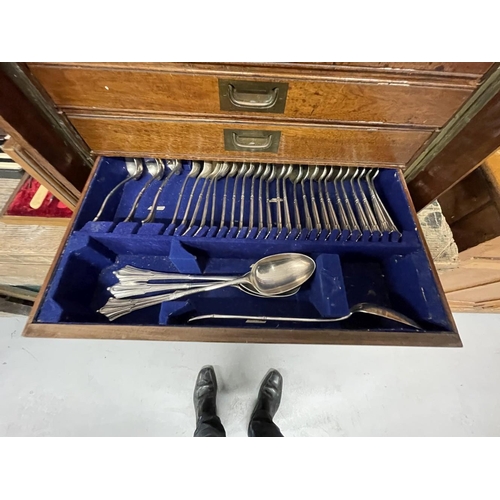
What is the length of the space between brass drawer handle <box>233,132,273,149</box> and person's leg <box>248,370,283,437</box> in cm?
81

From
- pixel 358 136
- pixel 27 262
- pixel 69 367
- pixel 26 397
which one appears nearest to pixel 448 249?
pixel 358 136

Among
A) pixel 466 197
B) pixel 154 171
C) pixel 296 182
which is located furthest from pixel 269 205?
pixel 466 197

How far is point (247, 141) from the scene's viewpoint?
684mm

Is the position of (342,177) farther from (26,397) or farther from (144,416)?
(26,397)

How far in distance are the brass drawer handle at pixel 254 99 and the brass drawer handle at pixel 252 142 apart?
0.10 meters

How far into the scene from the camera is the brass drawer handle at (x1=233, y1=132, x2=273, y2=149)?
2.21 ft

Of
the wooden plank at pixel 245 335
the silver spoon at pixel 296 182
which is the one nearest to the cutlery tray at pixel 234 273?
the wooden plank at pixel 245 335

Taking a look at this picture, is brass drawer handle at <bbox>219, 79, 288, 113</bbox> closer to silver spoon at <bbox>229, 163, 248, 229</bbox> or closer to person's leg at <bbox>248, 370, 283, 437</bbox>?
silver spoon at <bbox>229, 163, 248, 229</bbox>

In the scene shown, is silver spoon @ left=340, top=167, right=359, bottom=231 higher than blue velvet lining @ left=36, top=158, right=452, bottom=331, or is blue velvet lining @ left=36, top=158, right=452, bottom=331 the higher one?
silver spoon @ left=340, top=167, right=359, bottom=231

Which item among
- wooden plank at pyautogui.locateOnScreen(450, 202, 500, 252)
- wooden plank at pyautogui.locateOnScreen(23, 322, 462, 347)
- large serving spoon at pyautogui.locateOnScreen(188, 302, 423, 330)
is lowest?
wooden plank at pyautogui.locateOnScreen(23, 322, 462, 347)

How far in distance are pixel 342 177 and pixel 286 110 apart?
1.19 feet

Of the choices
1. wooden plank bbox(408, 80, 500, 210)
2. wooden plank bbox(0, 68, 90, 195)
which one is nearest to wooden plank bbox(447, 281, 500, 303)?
wooden plank bbox(408, 80, 500, 210)

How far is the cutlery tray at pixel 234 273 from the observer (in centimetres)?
55

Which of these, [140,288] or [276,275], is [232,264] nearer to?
[276,275]
